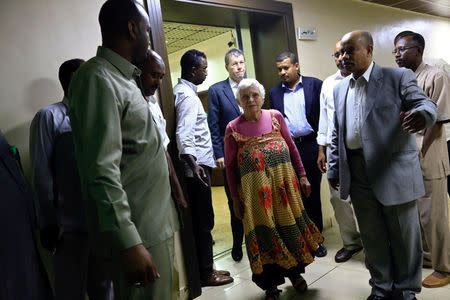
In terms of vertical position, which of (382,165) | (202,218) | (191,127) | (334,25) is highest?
(334,25)

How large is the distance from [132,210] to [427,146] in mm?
2073

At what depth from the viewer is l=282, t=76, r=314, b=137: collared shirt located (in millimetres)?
3074

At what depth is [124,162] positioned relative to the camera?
1.03m

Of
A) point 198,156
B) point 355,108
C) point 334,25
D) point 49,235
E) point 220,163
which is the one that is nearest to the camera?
point 49,235

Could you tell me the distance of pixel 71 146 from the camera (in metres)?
1.68

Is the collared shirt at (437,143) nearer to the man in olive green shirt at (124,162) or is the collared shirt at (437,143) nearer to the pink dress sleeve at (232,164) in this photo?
the pink dress sleeve at (232,164)

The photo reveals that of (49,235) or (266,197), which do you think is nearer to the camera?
(49,235)

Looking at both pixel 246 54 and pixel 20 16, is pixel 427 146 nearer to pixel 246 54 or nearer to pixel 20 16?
pixel 246 54

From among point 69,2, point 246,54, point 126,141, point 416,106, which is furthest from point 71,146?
point 246,54

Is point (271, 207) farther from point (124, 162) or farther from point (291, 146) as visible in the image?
point (124, 162)

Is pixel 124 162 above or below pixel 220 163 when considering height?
above

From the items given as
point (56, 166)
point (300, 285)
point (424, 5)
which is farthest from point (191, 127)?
point (424, 5)

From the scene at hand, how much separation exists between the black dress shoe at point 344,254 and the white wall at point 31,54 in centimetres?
239

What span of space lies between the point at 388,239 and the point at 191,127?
1448mm
